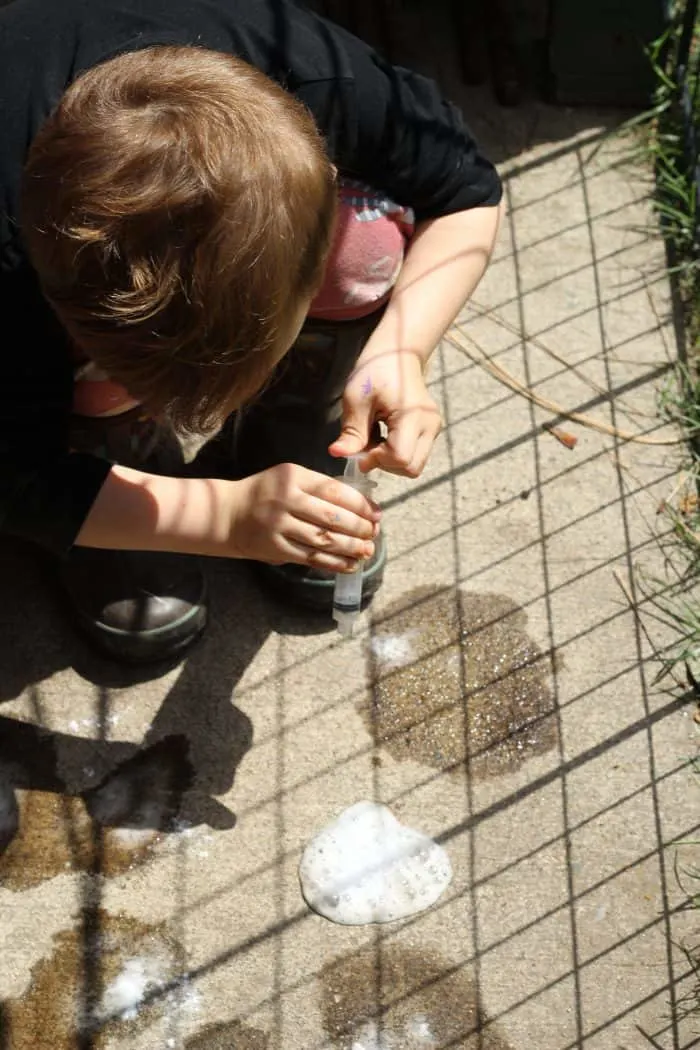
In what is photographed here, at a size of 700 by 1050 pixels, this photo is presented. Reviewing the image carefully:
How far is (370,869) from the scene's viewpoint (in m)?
1.56

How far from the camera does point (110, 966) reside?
4.83 ft

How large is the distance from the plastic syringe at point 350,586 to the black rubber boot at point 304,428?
150mm

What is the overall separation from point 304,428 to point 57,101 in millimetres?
595

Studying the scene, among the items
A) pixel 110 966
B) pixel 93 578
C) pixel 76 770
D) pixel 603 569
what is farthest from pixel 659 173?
pixel 110 966

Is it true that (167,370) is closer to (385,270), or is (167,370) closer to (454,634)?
(385,270)

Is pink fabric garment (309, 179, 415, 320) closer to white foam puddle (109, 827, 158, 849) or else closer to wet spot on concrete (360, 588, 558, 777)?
wet spot on concrete (360, 588, 558, 777)

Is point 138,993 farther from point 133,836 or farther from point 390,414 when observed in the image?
point 390,414

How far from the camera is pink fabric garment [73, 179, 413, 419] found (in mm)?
1529

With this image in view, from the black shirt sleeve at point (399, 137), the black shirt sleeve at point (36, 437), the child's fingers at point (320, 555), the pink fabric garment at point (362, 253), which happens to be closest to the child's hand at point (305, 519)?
the child's fingers at point (320, 555)

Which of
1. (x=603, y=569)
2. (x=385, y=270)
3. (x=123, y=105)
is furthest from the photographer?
(x=603, y=569)

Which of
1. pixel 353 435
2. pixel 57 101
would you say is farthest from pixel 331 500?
pixel 57 101

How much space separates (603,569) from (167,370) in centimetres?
87

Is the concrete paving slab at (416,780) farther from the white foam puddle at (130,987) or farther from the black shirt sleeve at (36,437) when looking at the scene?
the black shirt sleeve at (36,437)

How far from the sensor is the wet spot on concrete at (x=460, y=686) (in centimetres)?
166
